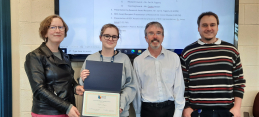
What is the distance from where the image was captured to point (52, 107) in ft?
4.52

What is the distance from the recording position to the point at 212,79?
1.69 meters

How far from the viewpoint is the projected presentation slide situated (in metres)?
2.07

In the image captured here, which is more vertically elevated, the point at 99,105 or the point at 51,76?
the point at 51,76

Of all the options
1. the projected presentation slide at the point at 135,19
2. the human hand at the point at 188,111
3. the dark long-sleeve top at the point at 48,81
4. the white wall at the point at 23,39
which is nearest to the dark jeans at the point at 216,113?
the human hand at the point at 188,111

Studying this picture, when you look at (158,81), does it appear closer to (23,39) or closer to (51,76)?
(51,76)

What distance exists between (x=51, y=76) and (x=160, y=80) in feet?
3.23

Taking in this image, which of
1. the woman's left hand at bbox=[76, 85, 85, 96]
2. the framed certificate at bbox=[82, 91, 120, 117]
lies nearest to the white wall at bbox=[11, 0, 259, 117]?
the woman's left hand at bbox=[76, 85, 85, 96]

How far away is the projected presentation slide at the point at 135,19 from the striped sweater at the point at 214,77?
18.9 inches

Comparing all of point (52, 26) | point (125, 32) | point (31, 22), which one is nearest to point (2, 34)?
point (31, 22)

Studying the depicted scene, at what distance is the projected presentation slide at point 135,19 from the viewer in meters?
2.07

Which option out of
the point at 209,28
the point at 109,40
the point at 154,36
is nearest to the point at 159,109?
the point at 154,36

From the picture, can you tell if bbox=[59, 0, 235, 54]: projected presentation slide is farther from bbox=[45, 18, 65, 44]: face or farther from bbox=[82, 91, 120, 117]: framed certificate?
bbox=[82, 91, 120, 117]: framed certificate

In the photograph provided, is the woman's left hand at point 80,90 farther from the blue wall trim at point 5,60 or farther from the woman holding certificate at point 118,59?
the blue wall trim at point 5,60

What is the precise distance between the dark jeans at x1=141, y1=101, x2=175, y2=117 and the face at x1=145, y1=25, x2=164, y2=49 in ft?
1.83
